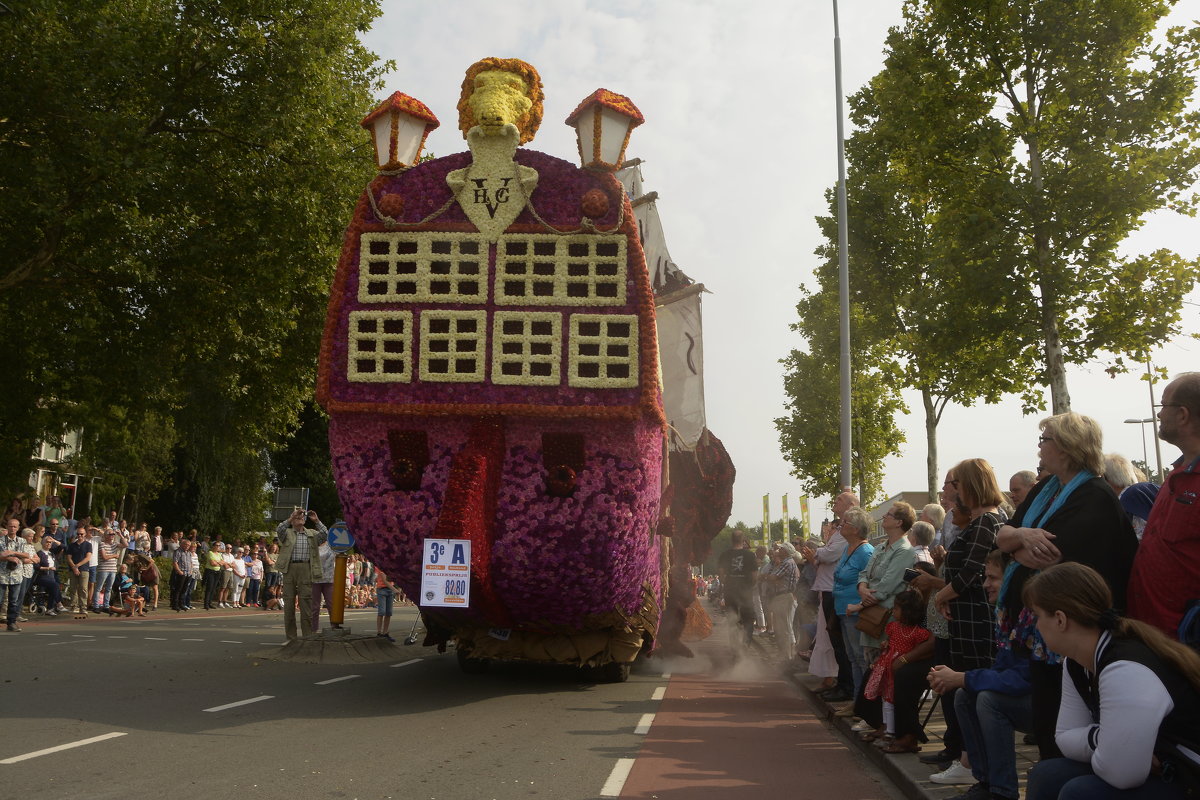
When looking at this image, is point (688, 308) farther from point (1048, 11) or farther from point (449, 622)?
point (1048, 11)

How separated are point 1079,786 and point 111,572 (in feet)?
65.8

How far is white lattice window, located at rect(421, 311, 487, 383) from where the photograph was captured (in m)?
8.93

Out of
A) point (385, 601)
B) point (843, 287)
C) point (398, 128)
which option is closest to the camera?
point (398, 128)

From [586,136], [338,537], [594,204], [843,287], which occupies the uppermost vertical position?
[843,287]

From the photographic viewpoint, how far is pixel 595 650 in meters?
10.3

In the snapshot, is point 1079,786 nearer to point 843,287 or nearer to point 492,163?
point 492,163

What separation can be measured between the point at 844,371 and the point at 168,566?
18.8 m

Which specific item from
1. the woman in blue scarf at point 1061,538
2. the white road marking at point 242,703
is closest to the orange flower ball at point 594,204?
the woman in blue scarf at point 1061,538

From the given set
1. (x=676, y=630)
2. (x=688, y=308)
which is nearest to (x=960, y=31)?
(x=688, y=308)

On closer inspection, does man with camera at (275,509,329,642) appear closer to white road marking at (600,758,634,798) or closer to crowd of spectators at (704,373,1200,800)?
white road marking at (600,758,634,798)

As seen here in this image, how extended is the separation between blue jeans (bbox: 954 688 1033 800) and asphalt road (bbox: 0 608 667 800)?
218 cm

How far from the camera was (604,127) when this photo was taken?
30.9 feet

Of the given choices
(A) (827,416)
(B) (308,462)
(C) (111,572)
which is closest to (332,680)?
(C) (111,572)

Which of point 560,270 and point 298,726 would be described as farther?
point 560,270
